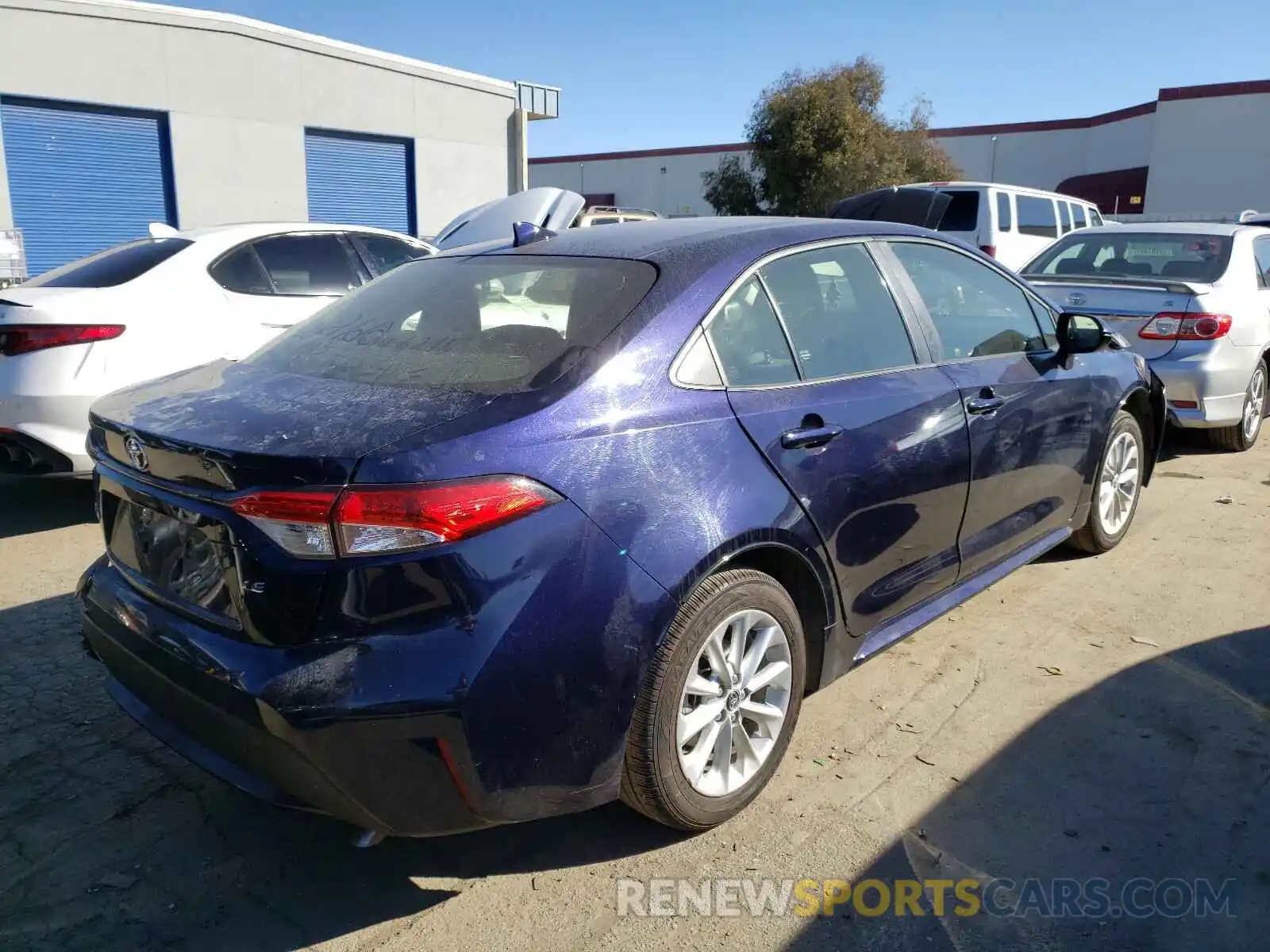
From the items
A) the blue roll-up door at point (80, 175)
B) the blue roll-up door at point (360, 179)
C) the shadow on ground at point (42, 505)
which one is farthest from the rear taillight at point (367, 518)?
the blue roll-up door at point (360, 179)

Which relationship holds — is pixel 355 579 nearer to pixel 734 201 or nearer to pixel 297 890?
pixel 297 890

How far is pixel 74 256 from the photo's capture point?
49.5 ft

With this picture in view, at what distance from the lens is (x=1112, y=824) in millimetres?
2736

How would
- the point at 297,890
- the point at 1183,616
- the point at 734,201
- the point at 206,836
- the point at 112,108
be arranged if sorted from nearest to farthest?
the point at 297,890
the point at 206,836
the point at 1183,616
the point at 112,108
the point at 734,201

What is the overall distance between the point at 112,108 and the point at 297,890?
16.0 meters

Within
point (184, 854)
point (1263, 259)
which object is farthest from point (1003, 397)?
point (1263, 259)

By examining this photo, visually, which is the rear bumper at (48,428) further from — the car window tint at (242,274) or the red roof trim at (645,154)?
the red roof trim at (645,154)

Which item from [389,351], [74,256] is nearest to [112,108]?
[74,256]

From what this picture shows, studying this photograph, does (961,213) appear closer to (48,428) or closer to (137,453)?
(48,428)

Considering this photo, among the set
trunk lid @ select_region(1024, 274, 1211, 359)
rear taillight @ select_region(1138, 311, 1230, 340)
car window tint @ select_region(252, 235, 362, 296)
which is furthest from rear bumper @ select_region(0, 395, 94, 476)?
rear taillight @ select_region(1138, 311, 1230, 340)

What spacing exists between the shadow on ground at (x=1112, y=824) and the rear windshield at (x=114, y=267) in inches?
192

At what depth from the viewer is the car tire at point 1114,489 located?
4.57 metres

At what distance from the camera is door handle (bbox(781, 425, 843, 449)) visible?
107 inches

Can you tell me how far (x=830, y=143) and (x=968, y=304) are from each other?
25121 mm
